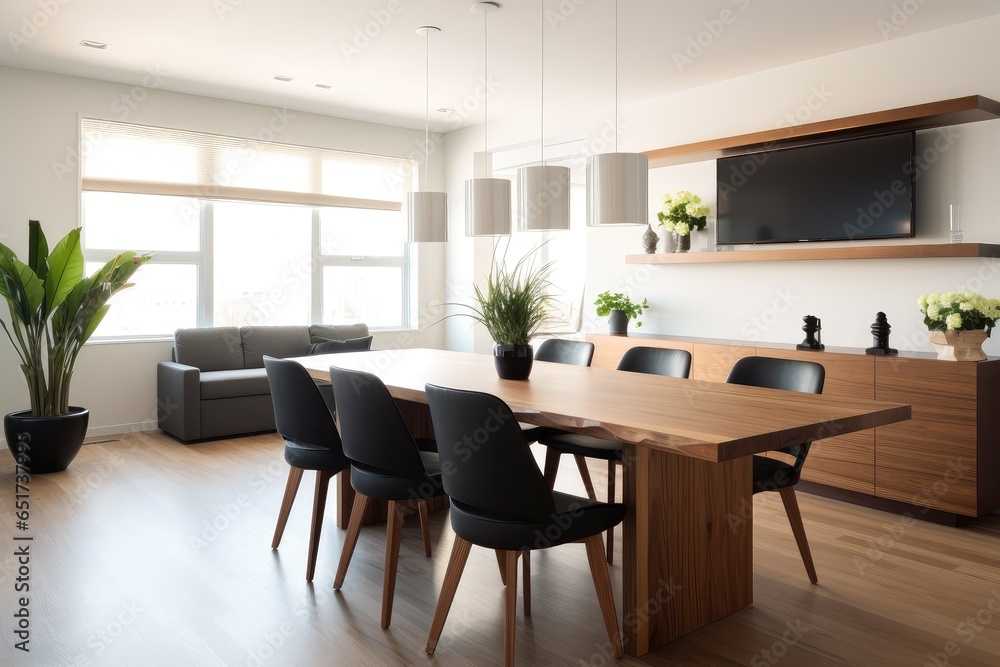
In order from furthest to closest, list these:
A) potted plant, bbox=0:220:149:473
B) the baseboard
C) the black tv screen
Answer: the baseboard, potted plant, bbox=0:220:149:473, the black tv screen

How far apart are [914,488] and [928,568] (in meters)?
0.78

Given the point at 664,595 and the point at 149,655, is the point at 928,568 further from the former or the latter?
the point at 149,655

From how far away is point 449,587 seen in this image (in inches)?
89.1

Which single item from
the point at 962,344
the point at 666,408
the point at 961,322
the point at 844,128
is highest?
the point at 844,128

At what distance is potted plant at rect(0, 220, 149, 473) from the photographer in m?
4.48

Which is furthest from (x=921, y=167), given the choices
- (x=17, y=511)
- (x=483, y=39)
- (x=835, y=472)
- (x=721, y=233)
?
(x=17, y=511)

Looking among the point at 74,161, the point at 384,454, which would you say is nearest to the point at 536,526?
the point at 384,454

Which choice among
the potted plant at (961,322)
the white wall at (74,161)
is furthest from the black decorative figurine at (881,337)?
the white wall at (74,161)

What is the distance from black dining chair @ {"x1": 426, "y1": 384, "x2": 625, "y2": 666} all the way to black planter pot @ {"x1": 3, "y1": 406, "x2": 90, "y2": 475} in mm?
3326

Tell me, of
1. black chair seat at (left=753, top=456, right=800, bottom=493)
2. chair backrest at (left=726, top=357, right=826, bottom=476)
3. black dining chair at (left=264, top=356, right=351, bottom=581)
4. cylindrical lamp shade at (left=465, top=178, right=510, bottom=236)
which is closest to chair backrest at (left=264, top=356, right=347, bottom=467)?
black dining chair at (left=264, top=356, right=351, bottom=581)

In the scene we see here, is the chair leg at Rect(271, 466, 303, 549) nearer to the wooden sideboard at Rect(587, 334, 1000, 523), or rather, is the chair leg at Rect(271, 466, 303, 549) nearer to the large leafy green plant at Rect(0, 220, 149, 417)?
the large leafy green plant at Rect(0, 220, 149, 417)

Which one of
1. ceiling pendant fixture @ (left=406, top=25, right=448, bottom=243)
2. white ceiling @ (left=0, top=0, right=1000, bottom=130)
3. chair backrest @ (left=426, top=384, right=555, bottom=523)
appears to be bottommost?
chair backrest @ (left=426, top=384, right=555, bottom=523)

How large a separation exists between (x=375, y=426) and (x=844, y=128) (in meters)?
3.32

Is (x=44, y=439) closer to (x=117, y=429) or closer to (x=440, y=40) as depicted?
(x=117, y=429)
